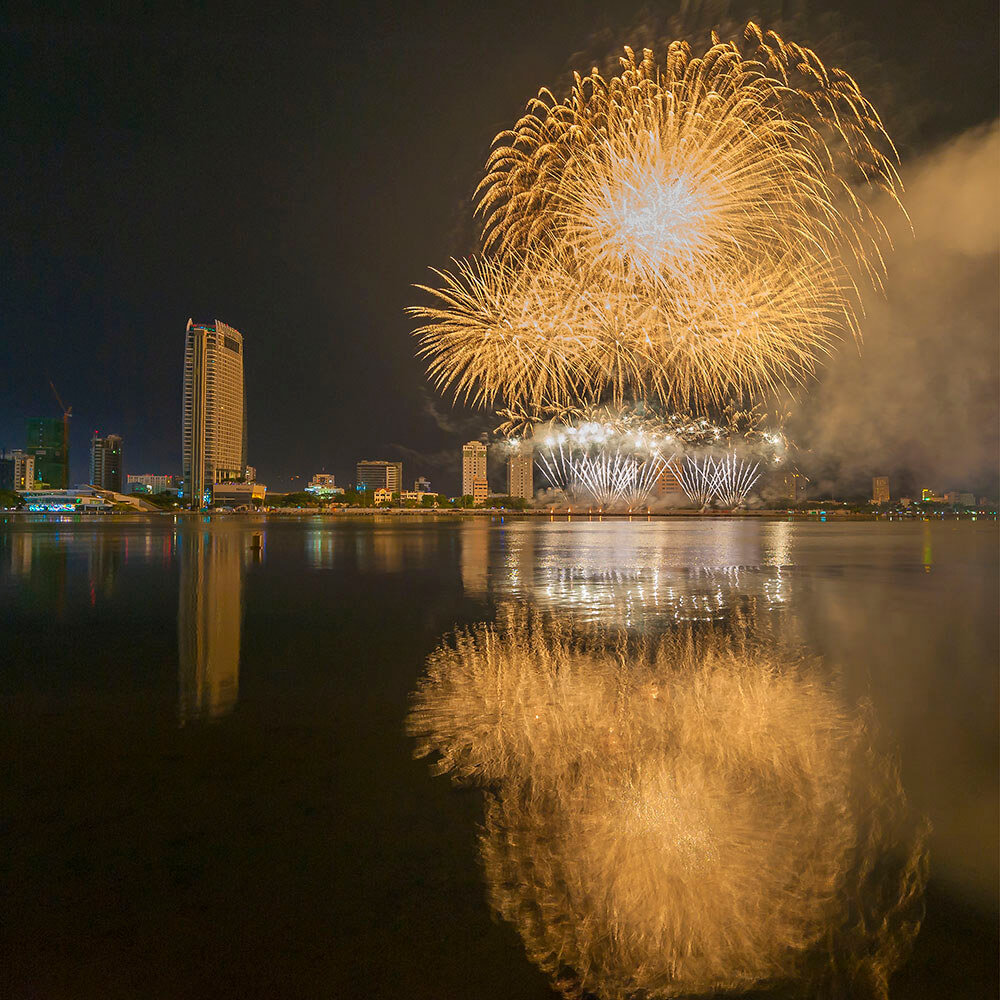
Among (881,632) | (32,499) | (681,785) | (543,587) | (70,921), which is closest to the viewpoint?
(70,921)

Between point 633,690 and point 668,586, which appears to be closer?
point 633,690

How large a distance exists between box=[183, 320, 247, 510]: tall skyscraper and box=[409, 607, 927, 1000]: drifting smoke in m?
172

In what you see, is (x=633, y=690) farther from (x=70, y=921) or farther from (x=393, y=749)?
(x=70, y=921)

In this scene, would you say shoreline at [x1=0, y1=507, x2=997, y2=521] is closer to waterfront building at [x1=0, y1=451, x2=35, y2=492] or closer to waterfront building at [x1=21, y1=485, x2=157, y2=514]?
waterfront building at [x1=21, y1=485, x2=157, y2=514]

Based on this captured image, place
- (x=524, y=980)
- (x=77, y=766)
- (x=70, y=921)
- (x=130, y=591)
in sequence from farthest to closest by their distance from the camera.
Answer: (x=130, y=591) → (x=77, y=766) → (x=70, y=921) → (x=524, y=980)

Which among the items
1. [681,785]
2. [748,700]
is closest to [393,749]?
[681,785]

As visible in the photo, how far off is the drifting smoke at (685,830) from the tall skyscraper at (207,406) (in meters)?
172

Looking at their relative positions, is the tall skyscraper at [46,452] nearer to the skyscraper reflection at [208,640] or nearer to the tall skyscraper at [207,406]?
the tall skyscraper at [207,406]

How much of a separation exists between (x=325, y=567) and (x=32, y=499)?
A: 556 feet

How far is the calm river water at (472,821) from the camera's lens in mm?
2418

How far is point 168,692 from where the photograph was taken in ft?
18.9

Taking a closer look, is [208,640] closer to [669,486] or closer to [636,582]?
[636,582]

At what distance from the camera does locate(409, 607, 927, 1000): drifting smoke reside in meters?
2.47

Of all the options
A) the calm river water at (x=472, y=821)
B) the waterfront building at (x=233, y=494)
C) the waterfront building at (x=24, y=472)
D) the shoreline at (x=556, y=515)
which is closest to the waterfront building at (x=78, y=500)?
the shoreline at (x=556, y=515)
